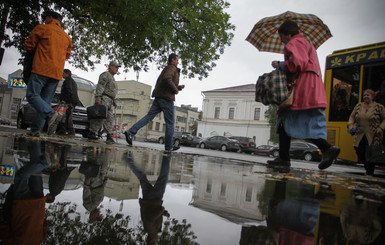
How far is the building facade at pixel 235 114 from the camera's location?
47.0 meters

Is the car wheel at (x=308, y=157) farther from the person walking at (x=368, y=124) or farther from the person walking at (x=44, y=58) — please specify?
the person walking at (x=44, y=58)

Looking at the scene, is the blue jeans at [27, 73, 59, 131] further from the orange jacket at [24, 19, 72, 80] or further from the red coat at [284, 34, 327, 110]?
the red coat at [284, 34, 327, 110]

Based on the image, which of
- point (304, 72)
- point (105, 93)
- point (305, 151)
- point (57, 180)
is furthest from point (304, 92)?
point (305, 151)

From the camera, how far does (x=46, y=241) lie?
72cm

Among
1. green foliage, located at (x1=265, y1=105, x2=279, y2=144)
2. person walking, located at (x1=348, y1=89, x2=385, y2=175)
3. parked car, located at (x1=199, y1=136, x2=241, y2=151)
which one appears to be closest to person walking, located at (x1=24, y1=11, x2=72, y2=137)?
person walking, located at (x1=348, y1=89, x2=385, y2=175)

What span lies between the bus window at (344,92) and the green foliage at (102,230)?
7665 mm

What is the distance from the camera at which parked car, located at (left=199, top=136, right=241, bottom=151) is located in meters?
26.8

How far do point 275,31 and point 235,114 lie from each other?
44.7m

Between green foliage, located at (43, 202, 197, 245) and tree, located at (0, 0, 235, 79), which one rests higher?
tree, located at (0, 0, 235, 79)

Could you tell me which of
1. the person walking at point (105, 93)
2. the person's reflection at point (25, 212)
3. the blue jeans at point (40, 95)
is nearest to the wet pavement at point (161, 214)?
the person's reflection at point (25, 212)

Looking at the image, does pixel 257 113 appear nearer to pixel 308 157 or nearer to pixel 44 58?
pixel 308 157

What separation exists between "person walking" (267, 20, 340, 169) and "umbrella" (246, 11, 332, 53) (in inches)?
43.3

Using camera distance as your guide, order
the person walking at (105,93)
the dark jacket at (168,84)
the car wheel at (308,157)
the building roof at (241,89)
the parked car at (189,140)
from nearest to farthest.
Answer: the dark jacket at (168,84)
the person walking at (105,93)
the car wheel at (308,157)
the parked car at (189,140)
the building roof at (241,89)

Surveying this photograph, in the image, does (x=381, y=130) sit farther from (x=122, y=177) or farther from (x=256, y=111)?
(x=256, y=111)
